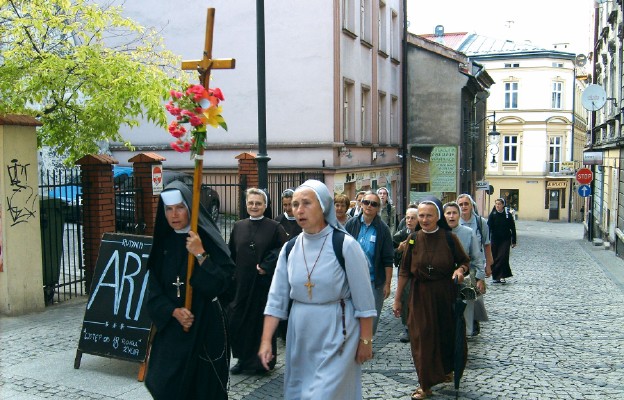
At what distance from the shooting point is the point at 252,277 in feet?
24.3

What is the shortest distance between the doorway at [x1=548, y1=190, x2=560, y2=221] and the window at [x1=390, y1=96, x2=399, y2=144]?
36.0m

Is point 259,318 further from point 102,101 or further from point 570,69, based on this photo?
point 570,69

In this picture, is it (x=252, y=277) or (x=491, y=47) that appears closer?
(x=252, y=277)

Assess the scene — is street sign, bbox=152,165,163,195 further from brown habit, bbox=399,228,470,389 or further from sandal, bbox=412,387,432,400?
sandal, bbox=412,387,432,400

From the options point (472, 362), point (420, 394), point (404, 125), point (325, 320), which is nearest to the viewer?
point (325, 320)

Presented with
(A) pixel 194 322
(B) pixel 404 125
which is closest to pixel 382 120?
(B) pixel 404 125

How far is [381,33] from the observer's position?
27094 millimetres

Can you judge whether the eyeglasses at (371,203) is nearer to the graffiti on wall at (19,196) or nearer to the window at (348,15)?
the graffiti on wall at (19,196)

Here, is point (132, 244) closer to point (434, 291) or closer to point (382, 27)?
point (434, 291)

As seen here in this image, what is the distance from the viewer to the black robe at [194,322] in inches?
185

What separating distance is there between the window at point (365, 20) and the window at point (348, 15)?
46.0 inches

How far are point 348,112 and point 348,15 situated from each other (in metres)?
3.08

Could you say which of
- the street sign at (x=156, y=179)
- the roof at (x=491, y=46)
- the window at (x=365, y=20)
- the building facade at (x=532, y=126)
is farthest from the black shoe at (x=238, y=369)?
the roof at (x=491, y=46)

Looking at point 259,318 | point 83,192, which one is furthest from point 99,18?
point 259,318
